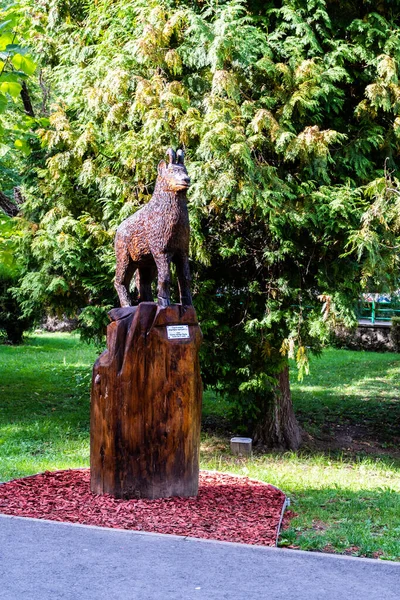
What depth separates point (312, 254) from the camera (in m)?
10.2

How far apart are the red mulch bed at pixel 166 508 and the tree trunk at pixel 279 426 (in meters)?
3.83

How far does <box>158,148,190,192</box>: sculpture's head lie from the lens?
661cm

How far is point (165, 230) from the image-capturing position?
6.75 m

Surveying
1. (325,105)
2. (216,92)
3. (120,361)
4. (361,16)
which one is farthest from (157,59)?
(120,361)

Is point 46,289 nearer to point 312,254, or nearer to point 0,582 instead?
point 312,254

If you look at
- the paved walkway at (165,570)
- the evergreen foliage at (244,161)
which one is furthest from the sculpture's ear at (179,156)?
the paved walkway at (165,570)

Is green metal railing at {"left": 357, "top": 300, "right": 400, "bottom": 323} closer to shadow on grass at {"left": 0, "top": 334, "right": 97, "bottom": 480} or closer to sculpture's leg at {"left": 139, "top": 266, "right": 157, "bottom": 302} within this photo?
shadow on grass at {"left": 0, "top": 334, "right": 97, "bottom": 480}

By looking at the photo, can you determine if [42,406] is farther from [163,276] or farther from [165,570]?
[165,570]

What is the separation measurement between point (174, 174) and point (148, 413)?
206cm

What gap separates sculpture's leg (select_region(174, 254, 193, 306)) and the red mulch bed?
1747 mm

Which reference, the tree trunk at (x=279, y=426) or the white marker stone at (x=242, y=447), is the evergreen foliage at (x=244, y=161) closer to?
the tree trunk at (x=279, y=426)

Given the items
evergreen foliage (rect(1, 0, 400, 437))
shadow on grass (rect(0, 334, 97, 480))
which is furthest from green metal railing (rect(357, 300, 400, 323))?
evergreen foliage (rect(1, 0, 400, 437))

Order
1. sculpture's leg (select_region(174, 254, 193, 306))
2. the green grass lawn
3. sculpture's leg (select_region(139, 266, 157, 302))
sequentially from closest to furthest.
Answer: the green grass lawn, sculpture's leg (select_region(174, 254, 193, 306)), sculpture's leg (select_region(139, 266, 157, 302))

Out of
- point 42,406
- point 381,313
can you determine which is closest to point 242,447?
point 42,406
